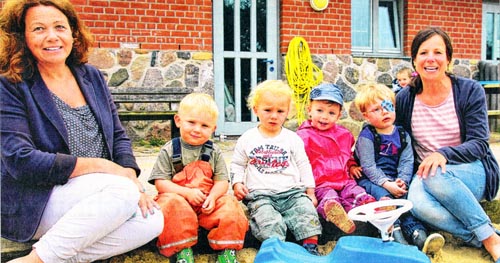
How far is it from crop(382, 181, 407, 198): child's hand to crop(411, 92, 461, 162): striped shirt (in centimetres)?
27

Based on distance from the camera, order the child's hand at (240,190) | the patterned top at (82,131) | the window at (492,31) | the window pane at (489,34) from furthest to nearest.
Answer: the window pane at (489,34) < the window at (492,31) < the child's hand at (240,190) < the patterned top at (82,131)

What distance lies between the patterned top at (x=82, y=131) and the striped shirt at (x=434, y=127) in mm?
1731

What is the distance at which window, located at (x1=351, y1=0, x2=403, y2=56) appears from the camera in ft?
25.3

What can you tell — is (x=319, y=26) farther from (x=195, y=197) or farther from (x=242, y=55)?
(x=195, y=197)

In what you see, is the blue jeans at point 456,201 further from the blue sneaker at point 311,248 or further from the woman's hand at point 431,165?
the blue sneaker at point 311,248

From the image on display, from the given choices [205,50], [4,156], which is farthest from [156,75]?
[4,156]

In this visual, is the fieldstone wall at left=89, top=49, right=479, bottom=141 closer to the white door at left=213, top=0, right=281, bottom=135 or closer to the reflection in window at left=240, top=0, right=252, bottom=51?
the white door at left=213, top=0, right=281, bottom=135

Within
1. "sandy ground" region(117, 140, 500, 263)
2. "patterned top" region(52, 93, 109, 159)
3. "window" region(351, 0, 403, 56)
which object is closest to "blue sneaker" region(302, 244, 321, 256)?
"sandy ground" region(117, 140, 500, 263)

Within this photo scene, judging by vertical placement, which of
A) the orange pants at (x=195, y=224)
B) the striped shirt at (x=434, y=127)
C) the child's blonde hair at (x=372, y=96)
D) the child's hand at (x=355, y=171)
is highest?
the child's blonde hair at (x=372, y=96)

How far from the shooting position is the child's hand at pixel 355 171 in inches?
116

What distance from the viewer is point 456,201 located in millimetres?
2594

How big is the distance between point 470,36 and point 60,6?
739 cm

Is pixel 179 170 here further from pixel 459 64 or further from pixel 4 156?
pixel 459 64

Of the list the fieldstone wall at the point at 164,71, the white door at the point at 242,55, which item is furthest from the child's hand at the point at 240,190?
the white door at the point at 242,55
